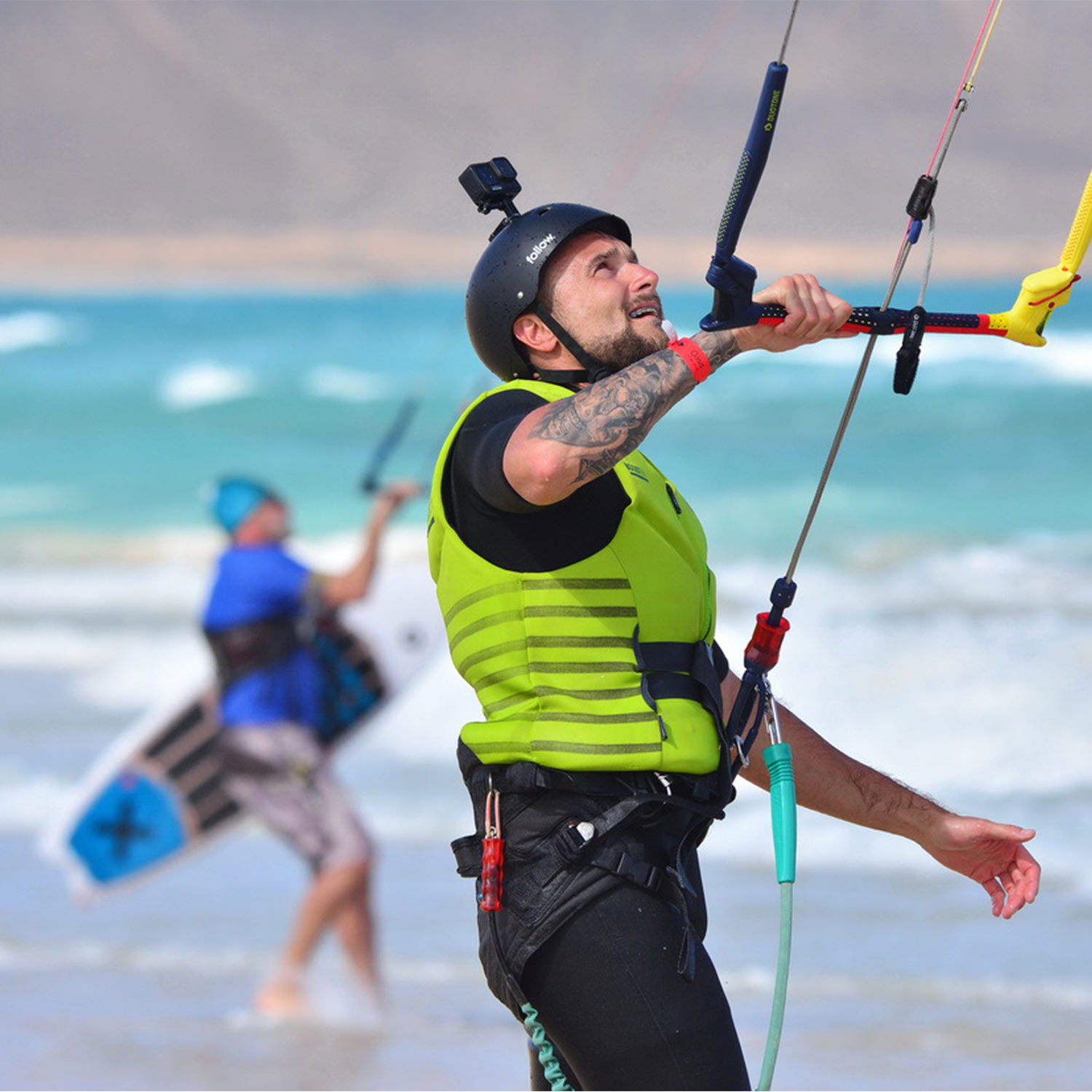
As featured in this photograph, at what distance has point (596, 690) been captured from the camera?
261 centimetres

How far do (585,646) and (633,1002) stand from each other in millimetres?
489

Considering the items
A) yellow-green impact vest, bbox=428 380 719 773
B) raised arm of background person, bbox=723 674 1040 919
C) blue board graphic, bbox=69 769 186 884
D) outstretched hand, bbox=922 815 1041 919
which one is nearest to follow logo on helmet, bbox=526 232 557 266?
yellow-green impact vest, bbox=428 380 719 773

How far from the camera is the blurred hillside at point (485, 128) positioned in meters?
20.4

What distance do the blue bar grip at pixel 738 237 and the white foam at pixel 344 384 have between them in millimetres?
19553

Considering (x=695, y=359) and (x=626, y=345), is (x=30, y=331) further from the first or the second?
(x=695, y=359)

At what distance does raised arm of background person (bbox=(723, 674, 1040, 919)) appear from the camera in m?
3.00

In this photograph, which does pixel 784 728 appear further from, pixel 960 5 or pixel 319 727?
pixel 960 5

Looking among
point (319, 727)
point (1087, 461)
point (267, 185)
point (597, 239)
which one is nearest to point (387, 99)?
point (267, 185)

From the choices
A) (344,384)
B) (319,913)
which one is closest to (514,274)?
(319,913)

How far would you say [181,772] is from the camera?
8.35 meters

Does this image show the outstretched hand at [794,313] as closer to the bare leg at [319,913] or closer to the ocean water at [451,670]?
the ocean water at [451,670]

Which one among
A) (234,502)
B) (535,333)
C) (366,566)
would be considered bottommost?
(535,333)

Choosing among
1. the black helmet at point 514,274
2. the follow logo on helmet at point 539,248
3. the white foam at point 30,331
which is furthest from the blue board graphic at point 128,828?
the white foam at point 30,331

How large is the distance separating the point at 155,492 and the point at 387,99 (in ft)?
28.7
